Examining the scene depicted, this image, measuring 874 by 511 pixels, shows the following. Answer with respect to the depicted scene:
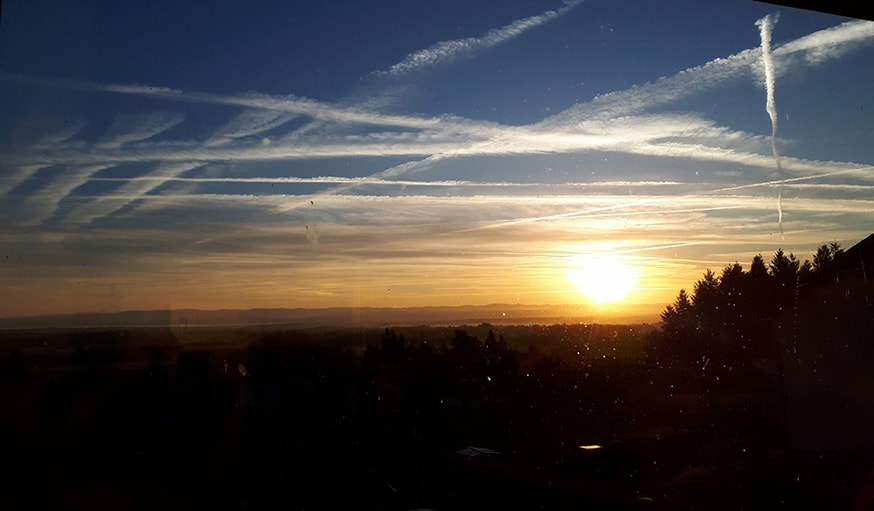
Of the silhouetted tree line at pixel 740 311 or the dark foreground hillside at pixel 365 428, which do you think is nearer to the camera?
the dark foreground hillside at pixel 365 428

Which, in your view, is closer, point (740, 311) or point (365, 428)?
point (365, 428)

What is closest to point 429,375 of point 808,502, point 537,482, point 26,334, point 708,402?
point 537,482

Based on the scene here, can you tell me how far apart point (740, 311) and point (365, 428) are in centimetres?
802

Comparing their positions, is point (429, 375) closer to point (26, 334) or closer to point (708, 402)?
point (26, 334)

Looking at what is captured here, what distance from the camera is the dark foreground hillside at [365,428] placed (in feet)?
8.97

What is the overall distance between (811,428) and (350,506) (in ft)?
21.1

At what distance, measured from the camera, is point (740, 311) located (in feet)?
33.6

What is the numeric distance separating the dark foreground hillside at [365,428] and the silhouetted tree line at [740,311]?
2.17m

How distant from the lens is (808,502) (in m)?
4.60

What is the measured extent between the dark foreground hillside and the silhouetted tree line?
217cm

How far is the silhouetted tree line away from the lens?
316 inches

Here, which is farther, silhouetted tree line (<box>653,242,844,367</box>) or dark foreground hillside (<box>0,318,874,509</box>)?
silhouetted tree line (<box>653,242,844,367</box>)

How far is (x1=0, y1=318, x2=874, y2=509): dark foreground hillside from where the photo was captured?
2.73m

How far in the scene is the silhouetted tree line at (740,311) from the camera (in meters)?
8.04
